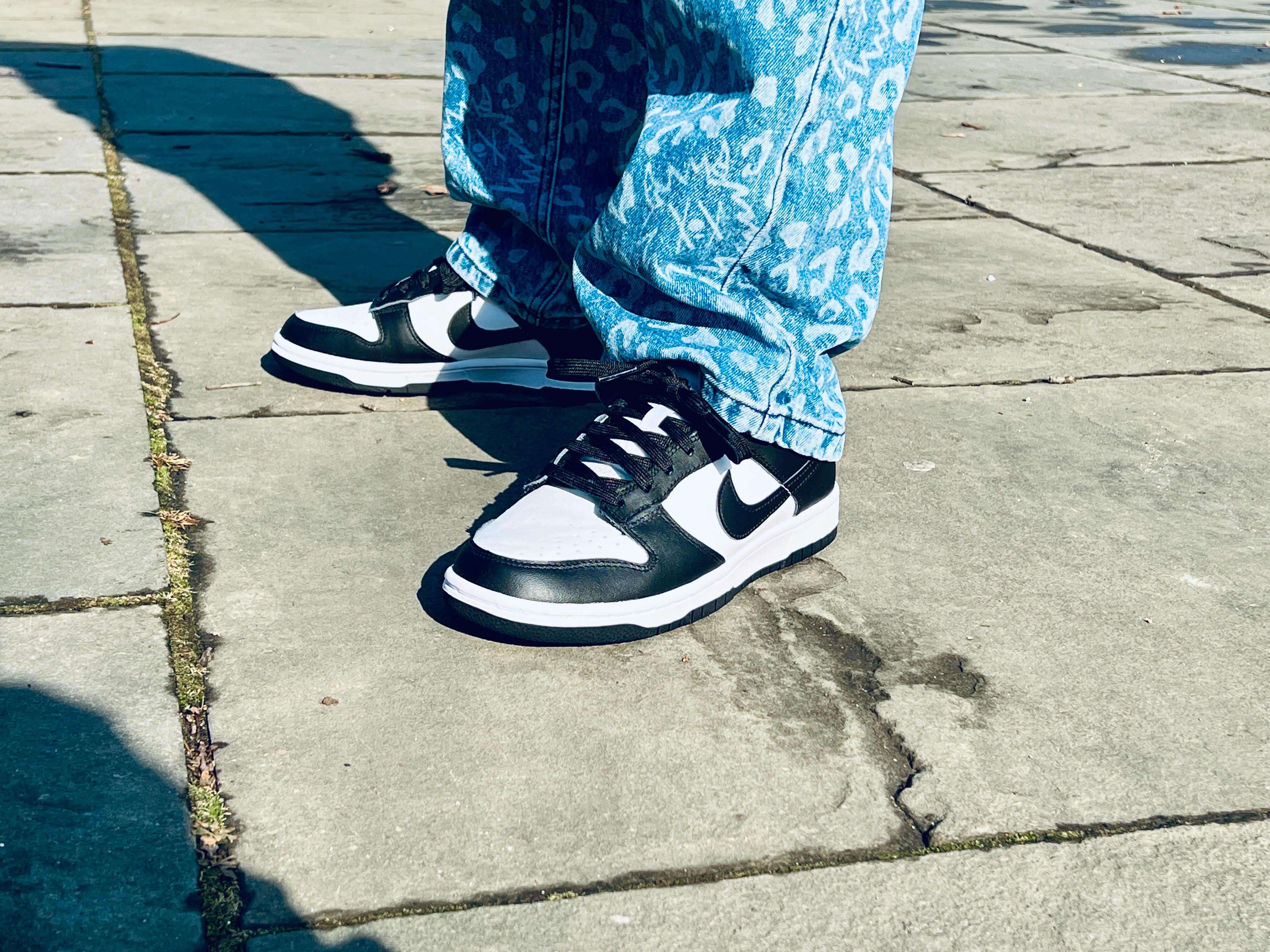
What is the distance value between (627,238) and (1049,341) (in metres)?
1.33

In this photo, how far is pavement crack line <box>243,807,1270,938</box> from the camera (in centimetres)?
112

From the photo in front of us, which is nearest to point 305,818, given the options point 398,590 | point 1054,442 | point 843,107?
point 398,590

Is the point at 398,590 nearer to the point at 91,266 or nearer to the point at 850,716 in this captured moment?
the point at 850,716

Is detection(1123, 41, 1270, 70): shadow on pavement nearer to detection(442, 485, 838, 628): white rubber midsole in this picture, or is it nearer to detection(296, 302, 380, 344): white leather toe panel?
detection(296, 302, 380, 344): white leather toe panel

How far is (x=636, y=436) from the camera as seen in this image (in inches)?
67.9

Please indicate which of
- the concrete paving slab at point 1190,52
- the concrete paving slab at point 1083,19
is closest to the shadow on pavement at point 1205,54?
the concrete paving slab at point 1190,52

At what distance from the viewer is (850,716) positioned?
1.45 m

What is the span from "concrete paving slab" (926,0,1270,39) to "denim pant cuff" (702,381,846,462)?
247 inches

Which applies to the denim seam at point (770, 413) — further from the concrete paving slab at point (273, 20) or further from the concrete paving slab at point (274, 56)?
the concrete paving slab at point (273, 20)

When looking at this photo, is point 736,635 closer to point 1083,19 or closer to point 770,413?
point 770,413

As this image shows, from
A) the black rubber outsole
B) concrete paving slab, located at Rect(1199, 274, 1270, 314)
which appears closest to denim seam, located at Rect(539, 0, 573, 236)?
the black rubber outsole

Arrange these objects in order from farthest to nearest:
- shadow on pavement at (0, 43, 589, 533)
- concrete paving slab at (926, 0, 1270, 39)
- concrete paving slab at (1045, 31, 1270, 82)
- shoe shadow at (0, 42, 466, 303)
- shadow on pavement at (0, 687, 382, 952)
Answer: concrete paving slab at (926, 0, 1270, 39), concrete paving slab at (1045, 31, 1270, 82), shoe shadow at (0, 42, 466, 303), shadow on pavement at (0, 43, 589, 533), shadow on pavement at (0, 687, 382, 952)

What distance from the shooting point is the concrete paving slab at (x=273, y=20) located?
21.4ft
